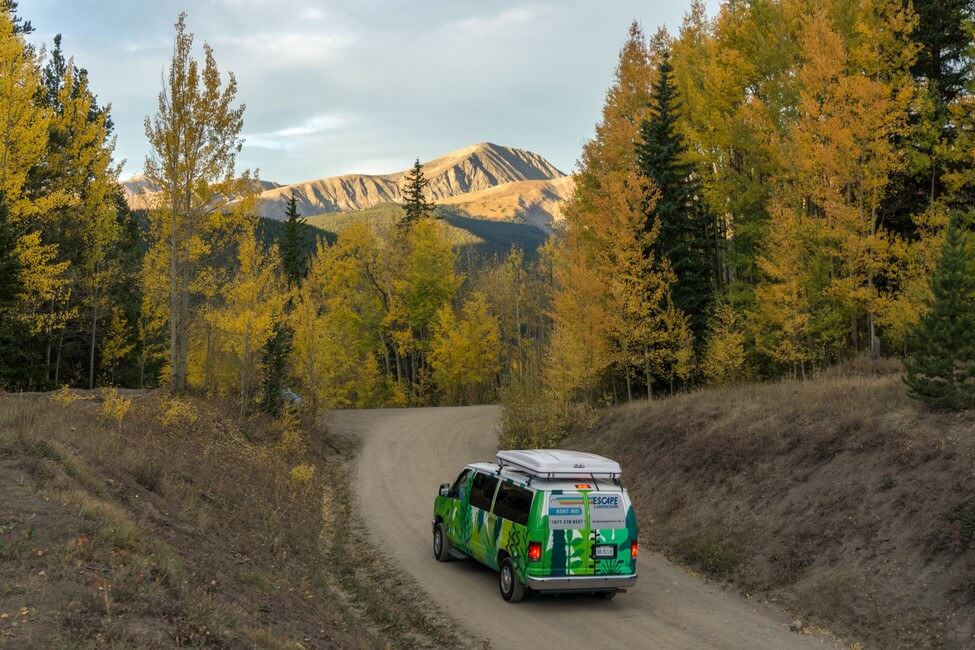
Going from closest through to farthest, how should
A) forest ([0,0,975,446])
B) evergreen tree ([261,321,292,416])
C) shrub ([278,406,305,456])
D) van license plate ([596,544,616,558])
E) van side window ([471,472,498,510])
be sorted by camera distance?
van license plate ([596,544,616,558]), van side window ([471,472,498,510]), forest ([0,0,975,446]), shrub ([278,406,305,456]), evergreen tree ([261,321,292,416])

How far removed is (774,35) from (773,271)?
1191 centimetres

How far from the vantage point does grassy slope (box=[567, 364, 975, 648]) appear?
34.1 ft

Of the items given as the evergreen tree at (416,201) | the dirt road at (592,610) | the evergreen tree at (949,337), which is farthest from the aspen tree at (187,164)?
the evergreen tree at (416,201)

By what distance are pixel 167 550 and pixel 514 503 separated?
560 cm

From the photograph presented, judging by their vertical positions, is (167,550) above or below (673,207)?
below

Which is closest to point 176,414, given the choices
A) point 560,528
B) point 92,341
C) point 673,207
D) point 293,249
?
point 560,528

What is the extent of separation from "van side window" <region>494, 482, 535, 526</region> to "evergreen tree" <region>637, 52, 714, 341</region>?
1716 cm

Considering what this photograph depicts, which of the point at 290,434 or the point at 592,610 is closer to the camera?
the point at 592,610

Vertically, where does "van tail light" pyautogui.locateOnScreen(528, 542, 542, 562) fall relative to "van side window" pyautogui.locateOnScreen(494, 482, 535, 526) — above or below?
below

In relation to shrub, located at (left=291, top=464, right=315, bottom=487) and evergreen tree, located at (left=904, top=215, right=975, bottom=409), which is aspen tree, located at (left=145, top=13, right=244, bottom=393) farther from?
evergreen tree, located at (left=904, top=215, right=975, bottom=409)

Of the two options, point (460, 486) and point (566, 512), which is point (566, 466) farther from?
point (460, 486)

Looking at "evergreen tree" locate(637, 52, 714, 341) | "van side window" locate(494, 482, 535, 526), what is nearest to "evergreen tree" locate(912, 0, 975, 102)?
"evergreen tree" locate(637, 52, 714, 341)

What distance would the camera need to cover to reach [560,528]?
11.1 meters

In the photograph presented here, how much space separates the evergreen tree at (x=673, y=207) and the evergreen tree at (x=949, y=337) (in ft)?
43.3
